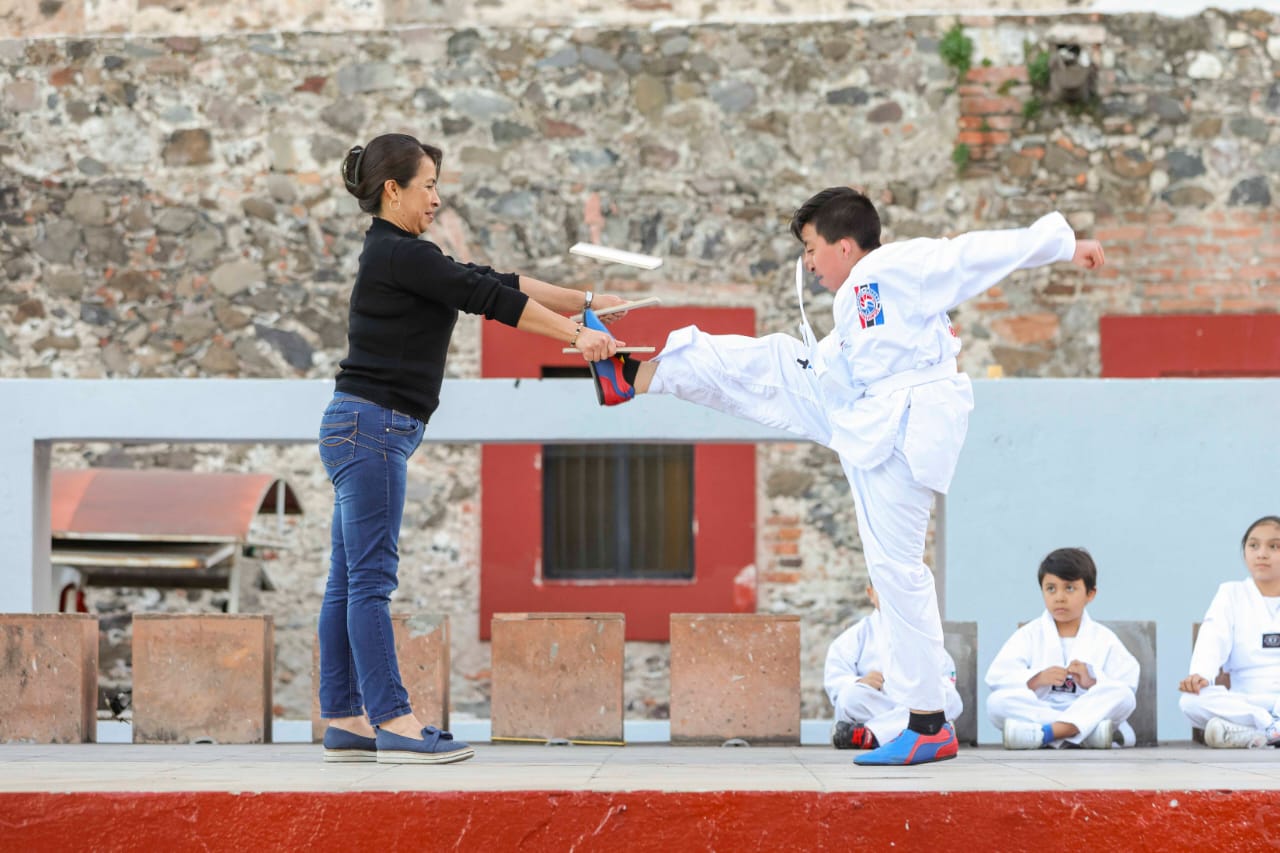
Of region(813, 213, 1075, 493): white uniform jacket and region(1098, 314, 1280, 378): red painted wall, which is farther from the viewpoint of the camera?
region(1098, 314, 1280, 378): red painted wall

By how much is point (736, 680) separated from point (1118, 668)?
4.34 feet

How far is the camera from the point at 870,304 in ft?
14.0

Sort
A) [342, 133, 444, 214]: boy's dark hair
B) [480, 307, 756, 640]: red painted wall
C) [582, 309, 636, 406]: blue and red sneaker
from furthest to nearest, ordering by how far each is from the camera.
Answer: [480, 307, 756, 640]: red painted wall
[582, 309, 636, 406]: blue and red sneaker
[342, 133, 444, 214]: boy's dark hair

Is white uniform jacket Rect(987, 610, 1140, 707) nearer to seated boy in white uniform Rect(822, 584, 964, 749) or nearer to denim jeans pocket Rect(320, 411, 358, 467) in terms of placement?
seated boy in white uniform Rect(822, 584, 964, 749)

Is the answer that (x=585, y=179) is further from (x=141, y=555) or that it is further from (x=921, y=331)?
(x=921, y=331)

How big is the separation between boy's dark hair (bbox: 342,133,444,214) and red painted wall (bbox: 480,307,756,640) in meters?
5.38

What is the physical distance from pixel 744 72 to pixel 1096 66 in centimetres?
219

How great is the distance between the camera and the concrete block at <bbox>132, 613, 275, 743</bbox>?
5.55m

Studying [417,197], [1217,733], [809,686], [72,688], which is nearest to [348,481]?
[417,197]

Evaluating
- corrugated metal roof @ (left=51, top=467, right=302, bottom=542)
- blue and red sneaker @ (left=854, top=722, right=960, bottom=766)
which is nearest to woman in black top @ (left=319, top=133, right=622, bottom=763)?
blue and red sneaker @ (left=854, top=722, right=960, bottom=766)

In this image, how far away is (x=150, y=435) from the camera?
628 centimetres

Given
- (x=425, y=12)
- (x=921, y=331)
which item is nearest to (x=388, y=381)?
(x=921, y=331)

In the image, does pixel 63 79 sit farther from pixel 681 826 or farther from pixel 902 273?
pixel 681 826

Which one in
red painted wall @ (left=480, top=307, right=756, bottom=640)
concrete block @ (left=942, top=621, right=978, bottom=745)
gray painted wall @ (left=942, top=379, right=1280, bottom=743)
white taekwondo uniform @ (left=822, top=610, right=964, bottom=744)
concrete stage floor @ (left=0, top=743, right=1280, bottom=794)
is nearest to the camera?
concrete stage floor @ (left=0, top=743, right=1280, bottom=794)
